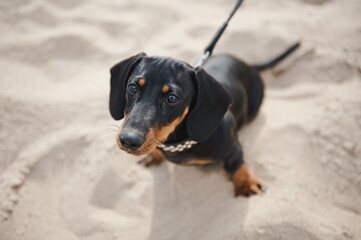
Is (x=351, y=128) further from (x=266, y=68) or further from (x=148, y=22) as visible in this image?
(x=148, y=22)

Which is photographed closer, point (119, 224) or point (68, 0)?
point (119, 224)

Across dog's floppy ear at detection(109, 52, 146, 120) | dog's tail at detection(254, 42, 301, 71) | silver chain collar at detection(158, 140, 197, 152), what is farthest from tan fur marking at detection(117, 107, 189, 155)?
dog's tail at detection(254, 42, 301, 71)

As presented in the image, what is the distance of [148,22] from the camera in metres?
4.20

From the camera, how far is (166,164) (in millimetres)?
2783

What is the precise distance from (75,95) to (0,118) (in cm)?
82

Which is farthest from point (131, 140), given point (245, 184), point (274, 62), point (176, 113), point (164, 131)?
point (274, 62)

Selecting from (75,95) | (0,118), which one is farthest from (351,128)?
(0,118)

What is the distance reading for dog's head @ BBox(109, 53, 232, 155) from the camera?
5.40 feet

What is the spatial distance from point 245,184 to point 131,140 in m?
1.33

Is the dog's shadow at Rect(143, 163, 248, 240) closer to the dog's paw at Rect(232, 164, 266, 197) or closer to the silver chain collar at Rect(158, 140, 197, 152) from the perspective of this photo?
the dog's paw at Rect(232, 164, 266, 197)

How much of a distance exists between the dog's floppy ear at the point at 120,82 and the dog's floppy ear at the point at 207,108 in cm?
52

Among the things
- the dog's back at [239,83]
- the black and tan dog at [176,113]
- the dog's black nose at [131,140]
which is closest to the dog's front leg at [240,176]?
the black and tan dog at [176,113]

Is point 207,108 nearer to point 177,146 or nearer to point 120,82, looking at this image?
point 177,146

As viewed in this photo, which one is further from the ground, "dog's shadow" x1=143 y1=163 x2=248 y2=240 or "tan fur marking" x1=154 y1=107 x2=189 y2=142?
"tan fur marking" x1=154 y1=107 x2=189 y2=142
